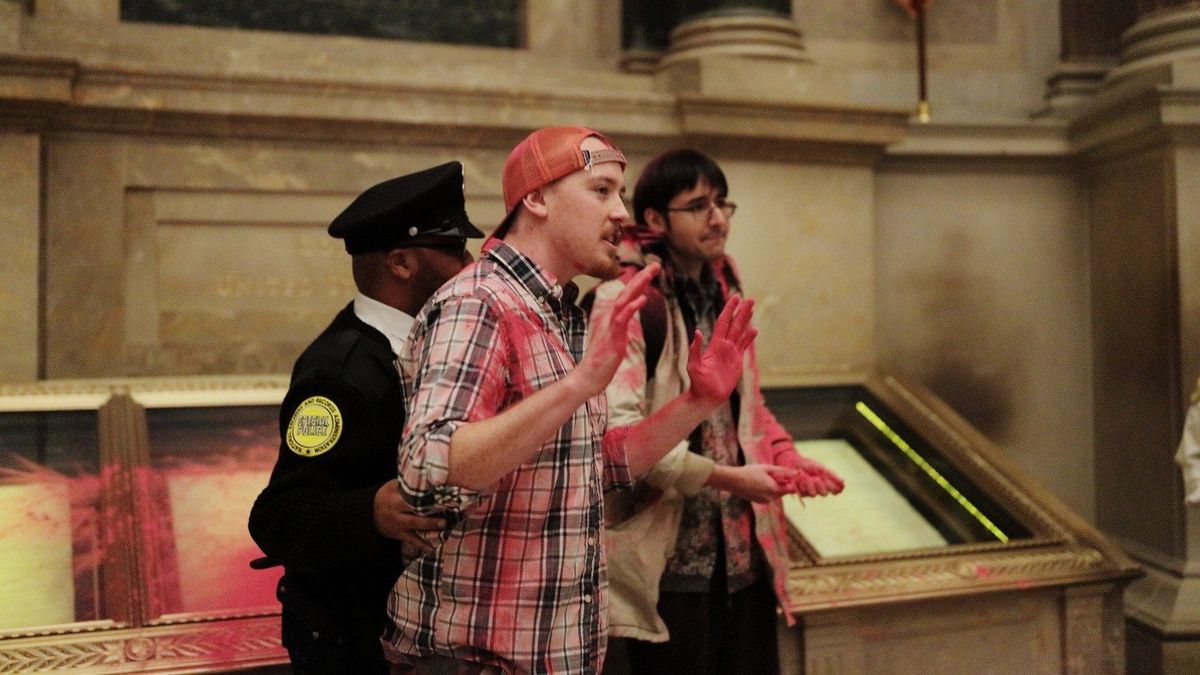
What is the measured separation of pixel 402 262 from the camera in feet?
6.88

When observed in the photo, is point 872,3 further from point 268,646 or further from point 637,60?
point 268,646

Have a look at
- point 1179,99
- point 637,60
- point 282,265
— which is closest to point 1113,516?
point 1179,99

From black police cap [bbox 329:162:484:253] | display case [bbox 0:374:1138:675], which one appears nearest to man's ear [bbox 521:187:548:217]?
black police cap [bbox 329:162:484:253]

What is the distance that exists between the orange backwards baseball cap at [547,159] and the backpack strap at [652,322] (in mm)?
738

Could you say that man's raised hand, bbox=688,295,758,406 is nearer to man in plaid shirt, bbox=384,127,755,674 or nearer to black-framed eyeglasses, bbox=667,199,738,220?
man in plaid shirt, bbox=384,127,755,674

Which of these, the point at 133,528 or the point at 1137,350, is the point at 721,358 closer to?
the point at 133,528

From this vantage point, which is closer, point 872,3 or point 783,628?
point 783,628

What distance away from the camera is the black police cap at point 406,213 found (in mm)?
2051

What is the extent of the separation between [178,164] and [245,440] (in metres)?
1.38

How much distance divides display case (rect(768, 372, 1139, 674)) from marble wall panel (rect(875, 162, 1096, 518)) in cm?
139

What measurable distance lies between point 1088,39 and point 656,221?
13.1 ft

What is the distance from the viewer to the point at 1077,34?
18.6 ft

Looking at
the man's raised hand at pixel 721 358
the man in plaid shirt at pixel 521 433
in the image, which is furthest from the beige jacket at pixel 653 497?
the man in plaid shirt at pixel 521 433

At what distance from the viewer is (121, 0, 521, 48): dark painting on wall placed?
480 cm
